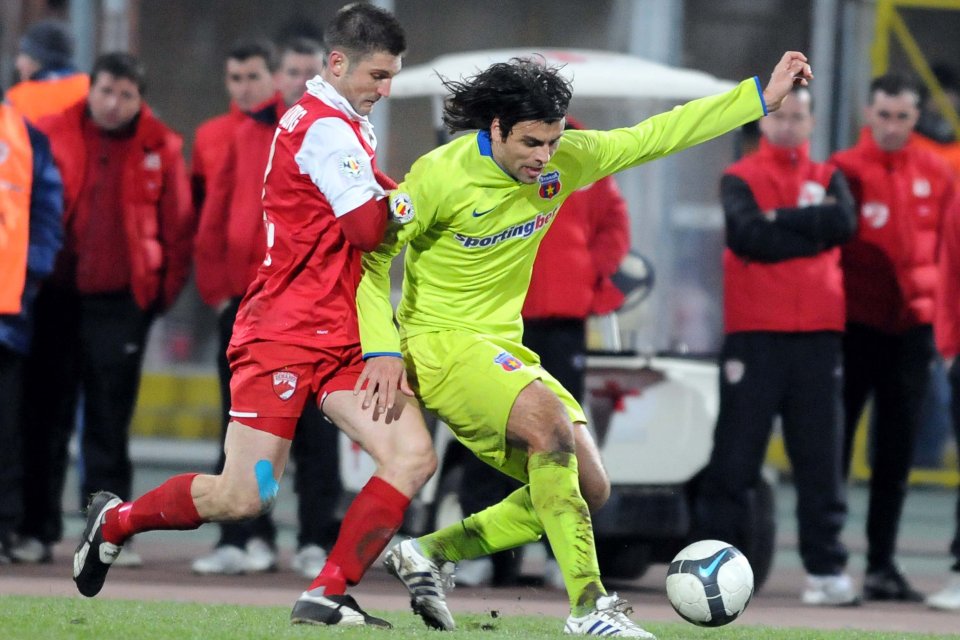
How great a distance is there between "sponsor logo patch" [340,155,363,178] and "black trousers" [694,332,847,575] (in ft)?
10.8

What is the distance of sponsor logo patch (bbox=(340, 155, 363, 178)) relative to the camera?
6.31 metres

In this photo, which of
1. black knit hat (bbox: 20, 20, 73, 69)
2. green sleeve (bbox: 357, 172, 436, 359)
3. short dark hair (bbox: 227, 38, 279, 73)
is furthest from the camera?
black knit hat (bbox: 20, 20, 73, 69)

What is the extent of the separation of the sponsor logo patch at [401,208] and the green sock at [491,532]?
3.61 feet

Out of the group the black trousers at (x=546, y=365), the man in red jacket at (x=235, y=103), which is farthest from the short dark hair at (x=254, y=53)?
the black trousers at (x=546, y=365)

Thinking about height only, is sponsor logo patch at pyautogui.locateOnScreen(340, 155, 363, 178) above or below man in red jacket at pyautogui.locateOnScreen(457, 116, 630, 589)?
above

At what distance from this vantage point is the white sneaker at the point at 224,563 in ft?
31.4

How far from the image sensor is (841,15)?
15.9 m

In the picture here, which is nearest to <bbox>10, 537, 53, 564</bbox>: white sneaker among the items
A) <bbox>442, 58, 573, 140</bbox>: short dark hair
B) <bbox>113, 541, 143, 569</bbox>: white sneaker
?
<bbox>113, 541, 143, 569</bbox>: white sneaker

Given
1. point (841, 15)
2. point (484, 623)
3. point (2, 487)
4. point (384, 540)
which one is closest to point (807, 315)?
point (484, 623)

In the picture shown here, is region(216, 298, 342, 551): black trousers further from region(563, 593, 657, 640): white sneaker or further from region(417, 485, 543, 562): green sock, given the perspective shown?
region(563, 593, 657, 640): white sneaker

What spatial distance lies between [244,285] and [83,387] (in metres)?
1.04

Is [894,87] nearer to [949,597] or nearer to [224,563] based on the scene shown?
[949,597]

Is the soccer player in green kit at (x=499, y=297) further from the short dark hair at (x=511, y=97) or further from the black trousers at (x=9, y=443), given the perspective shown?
the black trousers at (x=9, y=443)

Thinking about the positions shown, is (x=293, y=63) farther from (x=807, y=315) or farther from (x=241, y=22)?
(x=241, y=22)
